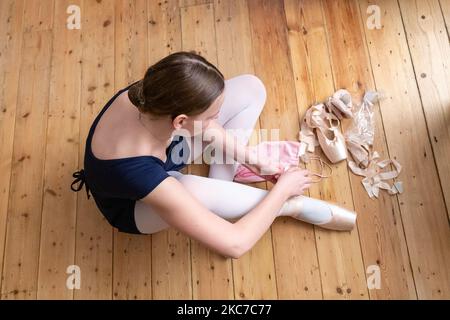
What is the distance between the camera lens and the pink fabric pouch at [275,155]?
120cm

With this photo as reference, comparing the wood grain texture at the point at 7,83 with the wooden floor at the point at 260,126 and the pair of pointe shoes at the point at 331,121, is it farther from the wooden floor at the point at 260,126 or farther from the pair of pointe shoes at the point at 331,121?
the pair of pointe shoes at the point at 331,121

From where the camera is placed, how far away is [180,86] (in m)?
0.70

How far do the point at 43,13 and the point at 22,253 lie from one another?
3.04 feet

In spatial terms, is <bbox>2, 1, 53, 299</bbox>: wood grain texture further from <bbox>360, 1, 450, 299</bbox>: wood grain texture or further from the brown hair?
<bbox>360, 1, 450, 299</bbox>: wood grain texture

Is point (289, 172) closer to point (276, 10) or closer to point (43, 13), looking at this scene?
point (276, 10)

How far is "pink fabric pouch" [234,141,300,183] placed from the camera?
47.4 inches

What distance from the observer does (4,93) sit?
1.43 m

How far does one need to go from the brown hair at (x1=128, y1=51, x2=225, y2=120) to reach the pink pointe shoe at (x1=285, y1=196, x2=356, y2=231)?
47 centimetres

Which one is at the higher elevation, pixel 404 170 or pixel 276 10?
pixel 276 10

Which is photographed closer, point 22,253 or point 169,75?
point 169,75

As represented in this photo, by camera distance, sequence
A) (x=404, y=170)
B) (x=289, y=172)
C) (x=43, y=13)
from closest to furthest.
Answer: (x=289, y=172)
(x=404, y=170)
(x=43, y=13)

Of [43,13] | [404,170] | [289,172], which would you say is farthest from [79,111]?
[404,170]

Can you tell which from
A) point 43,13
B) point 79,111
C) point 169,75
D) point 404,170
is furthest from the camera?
point 43,13

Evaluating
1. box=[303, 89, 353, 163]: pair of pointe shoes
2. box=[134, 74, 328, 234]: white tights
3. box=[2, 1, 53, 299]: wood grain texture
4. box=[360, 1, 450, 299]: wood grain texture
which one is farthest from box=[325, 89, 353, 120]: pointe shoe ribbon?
box=[2, 1, 53, 299]: wood grain texture
